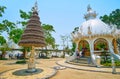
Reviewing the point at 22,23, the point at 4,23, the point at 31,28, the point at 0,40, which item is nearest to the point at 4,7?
the point at 4,23

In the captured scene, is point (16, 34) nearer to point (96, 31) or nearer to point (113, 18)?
point (96, 31)

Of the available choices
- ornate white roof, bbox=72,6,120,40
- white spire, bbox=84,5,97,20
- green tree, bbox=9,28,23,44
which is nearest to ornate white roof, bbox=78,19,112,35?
ornate white roof, bbox=72,6,120,40

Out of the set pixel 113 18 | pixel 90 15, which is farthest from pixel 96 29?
pixel 113 18

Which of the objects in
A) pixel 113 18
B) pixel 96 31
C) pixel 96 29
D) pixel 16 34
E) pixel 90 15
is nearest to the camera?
pixel 96 31

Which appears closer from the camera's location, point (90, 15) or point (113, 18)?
point (90, 15)

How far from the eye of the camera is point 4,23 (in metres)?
16.5

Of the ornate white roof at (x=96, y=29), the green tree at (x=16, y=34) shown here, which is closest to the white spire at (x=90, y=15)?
the ornate white roof at (x=96, y=29)

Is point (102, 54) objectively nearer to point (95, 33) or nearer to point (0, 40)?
point (95, 33)

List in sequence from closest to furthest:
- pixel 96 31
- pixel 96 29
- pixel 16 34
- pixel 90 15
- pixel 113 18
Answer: pixel 96 31
pixel 96 29
pixel 16 34
pixel 90 15
pixel 113 18

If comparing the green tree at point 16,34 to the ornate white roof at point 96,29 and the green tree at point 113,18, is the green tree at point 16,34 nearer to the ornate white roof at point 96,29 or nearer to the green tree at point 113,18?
the ornate white roof at point 96,29

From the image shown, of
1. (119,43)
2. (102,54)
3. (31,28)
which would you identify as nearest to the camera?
(31,28)

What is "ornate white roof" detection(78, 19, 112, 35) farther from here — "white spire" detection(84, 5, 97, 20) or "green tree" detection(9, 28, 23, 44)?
Result: "green tree" detection(9, 28, 23, 44)

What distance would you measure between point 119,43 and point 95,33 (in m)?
19.4

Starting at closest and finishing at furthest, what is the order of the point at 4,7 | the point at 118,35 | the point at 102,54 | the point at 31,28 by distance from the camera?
the point at 31,28 → the point at 4,7 → the point at 102,54 → the point at 118,35
